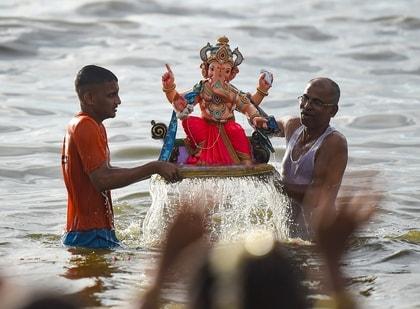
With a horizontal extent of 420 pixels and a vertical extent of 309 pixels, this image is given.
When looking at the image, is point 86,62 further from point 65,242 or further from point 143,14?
point 65,242

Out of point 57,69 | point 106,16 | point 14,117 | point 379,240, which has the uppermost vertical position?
point 106,16

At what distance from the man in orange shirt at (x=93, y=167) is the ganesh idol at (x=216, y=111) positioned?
0.48 metres

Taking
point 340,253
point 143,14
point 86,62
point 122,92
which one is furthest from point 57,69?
point 340,253

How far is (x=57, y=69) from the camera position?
20.8 metres

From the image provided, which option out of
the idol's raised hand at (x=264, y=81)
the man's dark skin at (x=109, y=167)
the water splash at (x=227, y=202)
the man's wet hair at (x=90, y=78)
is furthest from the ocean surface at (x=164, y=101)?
the man's wet hair at (x=90, y=78)

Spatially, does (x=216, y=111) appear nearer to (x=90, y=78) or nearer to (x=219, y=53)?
(x=219, y=53)

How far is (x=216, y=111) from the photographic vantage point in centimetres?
928

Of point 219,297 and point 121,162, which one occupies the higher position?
point 121,162

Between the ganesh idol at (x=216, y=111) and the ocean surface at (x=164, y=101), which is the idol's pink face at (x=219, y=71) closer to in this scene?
the ganesh idol at (x=216, y=111)

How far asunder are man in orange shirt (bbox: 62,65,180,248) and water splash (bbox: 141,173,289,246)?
50 centimetres

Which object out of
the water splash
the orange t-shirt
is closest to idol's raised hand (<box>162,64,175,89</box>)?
the orange t-shirt

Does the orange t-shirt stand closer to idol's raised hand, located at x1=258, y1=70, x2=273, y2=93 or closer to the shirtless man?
idol's raised hand, located at x1=258, y1=70, x2=273, y2=93

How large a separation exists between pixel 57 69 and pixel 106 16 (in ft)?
16.8

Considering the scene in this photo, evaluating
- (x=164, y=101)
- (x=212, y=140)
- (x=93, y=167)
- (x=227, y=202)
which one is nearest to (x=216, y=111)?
(x=212, y=140)
